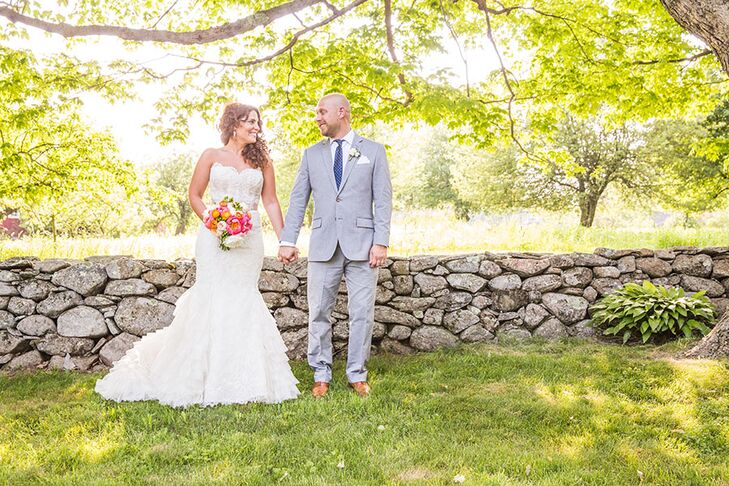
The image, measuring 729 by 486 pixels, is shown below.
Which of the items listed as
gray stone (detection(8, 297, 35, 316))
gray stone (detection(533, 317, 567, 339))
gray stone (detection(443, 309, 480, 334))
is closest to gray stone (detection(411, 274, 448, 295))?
gray stone (detection(443, 309, 480, 334))

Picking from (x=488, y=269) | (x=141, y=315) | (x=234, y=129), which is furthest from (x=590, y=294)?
(x=141, y=315)

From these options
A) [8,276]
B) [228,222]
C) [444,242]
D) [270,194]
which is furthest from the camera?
[444,242]

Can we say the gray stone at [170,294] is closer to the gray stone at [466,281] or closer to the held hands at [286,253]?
the held hands at [286,253]

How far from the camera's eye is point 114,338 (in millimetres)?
5539

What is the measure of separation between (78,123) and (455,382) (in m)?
9.18

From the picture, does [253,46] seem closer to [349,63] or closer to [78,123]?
[349,63]

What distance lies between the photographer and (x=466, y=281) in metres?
6.16

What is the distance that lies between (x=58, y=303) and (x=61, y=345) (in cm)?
40

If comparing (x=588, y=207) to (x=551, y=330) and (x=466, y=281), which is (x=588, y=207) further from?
(x=466, y=281)

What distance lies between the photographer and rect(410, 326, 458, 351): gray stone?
5922 millimetres

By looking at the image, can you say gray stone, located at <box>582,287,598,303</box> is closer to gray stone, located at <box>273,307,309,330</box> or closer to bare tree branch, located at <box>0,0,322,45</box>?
gray stone, located at <box>273,307,309,330</box>

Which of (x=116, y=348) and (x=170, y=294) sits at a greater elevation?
(x=170, y=294)

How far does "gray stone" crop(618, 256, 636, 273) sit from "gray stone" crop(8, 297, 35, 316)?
6135mm

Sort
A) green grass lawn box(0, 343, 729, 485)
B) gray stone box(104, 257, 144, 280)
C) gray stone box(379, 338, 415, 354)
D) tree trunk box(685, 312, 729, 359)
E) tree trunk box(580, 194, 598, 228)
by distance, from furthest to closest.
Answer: tree trunk box(580, 194, 598, 228)
gray stone box(379, 338, 415, 354)
gray stone box(104, 257, 144, 280)
tree trunk box(685, 312, 729, 359)
green grass lawn box(0, 343, 729, 485)
